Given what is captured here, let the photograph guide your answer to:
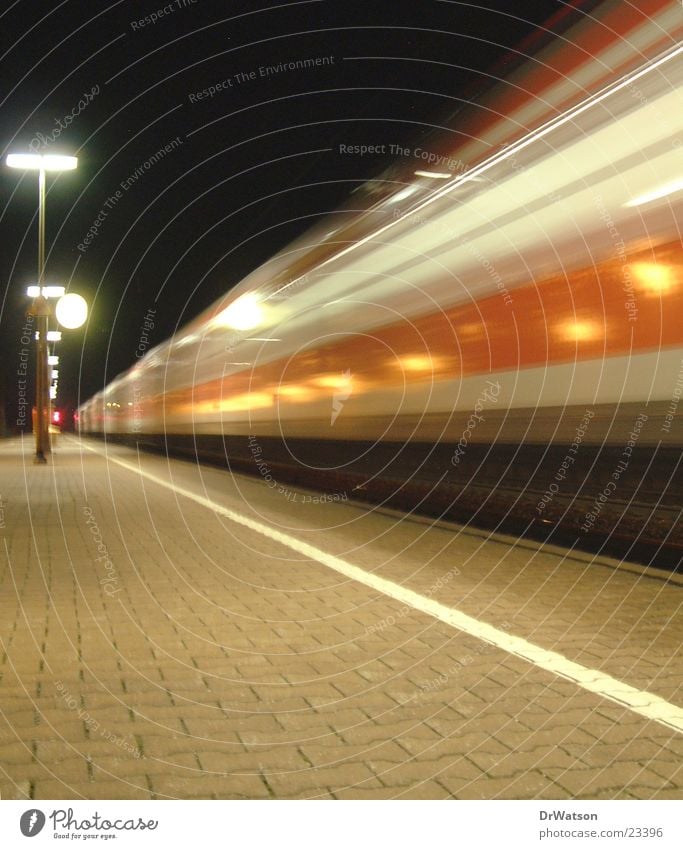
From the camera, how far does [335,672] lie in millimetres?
4906

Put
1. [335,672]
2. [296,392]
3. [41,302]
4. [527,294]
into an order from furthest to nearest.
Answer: [41,302], [296,392], [527,294], [335,672]

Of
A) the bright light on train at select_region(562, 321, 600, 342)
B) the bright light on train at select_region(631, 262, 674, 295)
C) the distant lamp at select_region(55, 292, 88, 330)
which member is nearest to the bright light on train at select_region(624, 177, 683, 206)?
the bright light on train at select_region(631, 262, 674, 295)

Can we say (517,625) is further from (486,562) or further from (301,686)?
(486,562)

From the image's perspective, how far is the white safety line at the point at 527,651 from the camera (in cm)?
425

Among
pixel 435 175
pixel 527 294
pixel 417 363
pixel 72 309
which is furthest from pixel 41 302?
pixel 527 294

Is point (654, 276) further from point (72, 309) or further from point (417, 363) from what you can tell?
point (72, 309)

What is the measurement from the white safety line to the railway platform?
18 mm

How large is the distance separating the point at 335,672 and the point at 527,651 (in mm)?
1113

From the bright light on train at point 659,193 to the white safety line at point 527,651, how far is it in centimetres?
369

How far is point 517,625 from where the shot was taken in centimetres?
594

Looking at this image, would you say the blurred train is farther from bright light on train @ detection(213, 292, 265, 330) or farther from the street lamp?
the street lamp

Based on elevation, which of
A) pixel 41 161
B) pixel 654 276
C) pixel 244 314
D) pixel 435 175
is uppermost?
pixel 41 161

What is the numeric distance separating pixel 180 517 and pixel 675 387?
6.76 m

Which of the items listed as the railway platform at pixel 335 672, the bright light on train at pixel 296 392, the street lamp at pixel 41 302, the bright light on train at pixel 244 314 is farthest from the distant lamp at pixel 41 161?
the railway platform at pixel 335 672
